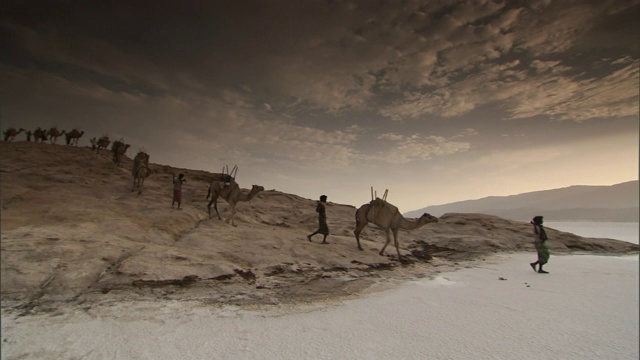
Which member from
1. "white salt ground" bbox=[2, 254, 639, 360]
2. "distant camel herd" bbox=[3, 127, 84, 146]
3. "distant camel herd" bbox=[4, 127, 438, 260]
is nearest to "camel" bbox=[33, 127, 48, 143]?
"distant camel herd" bbox=[3, 127, 84, 146]

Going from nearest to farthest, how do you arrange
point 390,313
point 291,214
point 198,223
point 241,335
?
point 241,335, point 390,313, point 198,223, point 291,214

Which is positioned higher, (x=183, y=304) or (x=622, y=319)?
(x=622, y=319)

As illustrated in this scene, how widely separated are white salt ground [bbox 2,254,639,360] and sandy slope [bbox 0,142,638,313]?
34.8 inches

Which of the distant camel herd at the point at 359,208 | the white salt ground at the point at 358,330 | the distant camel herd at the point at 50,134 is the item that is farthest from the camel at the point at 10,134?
the white salt ground at the point at 358,330

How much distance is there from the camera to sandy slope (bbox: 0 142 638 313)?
6520 mm

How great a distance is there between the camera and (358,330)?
511 cm

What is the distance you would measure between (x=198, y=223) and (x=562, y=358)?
12.8 metres

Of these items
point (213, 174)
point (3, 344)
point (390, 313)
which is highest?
point (213, 174)

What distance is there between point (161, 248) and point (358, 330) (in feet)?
20.8

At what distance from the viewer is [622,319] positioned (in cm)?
542

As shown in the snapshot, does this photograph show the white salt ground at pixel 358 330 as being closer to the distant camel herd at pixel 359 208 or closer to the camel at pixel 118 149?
the distant camel herd at pixel 359 208

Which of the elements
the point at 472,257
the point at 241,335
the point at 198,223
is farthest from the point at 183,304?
the point at 472,257

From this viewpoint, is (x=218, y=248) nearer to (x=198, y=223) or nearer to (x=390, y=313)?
(x=198, y=223)

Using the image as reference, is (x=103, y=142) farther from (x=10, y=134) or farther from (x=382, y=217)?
(x=382, y=217)
